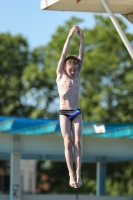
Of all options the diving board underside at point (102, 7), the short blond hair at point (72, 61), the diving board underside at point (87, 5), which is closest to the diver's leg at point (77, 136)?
the short blond hair at point (72, 61)

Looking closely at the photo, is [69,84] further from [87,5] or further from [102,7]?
[102,7]

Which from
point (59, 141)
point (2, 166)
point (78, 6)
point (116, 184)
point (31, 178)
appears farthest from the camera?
point (31, 178)

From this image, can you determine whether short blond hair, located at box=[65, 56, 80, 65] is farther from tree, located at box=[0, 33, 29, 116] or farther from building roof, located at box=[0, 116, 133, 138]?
tree, located at box=[0, 33, 29, 116]

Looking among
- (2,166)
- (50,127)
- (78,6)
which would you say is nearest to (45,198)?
(50,127)

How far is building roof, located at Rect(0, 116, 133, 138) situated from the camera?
24812 millimetres

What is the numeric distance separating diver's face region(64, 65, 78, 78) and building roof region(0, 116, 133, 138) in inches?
431

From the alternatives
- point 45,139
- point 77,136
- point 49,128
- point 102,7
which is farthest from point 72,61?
point 45,139

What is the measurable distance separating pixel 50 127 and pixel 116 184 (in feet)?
83.5

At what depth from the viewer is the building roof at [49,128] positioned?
81.4ft

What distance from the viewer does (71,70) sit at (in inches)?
539

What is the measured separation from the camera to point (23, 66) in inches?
2114

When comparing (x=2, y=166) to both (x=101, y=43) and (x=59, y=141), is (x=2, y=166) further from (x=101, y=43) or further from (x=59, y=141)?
(x=59, y=141)

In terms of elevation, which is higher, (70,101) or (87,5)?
(87,5)

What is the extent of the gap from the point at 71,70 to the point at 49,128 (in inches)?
444
